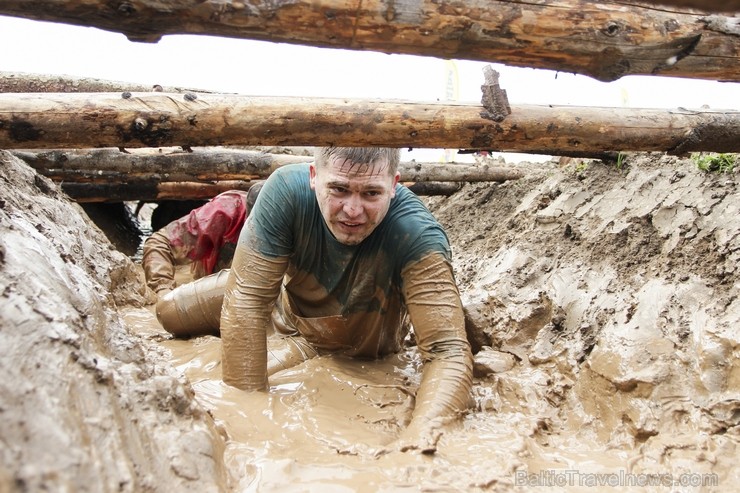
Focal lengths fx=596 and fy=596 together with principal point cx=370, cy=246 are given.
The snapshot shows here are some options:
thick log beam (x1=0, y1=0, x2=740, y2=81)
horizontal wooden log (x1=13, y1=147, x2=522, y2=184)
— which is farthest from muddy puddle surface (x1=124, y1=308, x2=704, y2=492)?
horizontal wooden log (x1=13, y1=147, x2=522, y2=184)

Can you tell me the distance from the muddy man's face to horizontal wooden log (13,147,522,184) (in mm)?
2523

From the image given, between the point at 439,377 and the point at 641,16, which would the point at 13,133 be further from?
the point at 641,16

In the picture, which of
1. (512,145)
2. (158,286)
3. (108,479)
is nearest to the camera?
(108,479)

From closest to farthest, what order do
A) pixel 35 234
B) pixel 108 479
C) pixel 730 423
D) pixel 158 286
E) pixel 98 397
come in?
pixel 108 479 < pixel 98 397 < pixel 730 423 < pixel 35 234 < pixel 158 286

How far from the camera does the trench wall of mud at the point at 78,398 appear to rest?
1299 mm

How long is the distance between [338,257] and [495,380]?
3.48ft

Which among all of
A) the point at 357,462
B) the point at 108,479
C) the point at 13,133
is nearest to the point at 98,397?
the point at 108,479

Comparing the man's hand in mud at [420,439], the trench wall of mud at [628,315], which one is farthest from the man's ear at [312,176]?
the trench wall of mud at [628,315]

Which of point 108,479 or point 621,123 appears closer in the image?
point 108,479

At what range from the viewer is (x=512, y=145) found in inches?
108

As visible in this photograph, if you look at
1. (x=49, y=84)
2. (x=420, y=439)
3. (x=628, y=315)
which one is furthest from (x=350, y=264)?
(x=49, y=84)

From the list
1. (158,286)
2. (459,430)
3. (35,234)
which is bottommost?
(158,286)

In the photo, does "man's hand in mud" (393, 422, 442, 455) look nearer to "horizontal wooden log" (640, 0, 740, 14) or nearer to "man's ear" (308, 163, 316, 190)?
"man's ear" (308, 163, 316, 190)

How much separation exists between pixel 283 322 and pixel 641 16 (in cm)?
281
